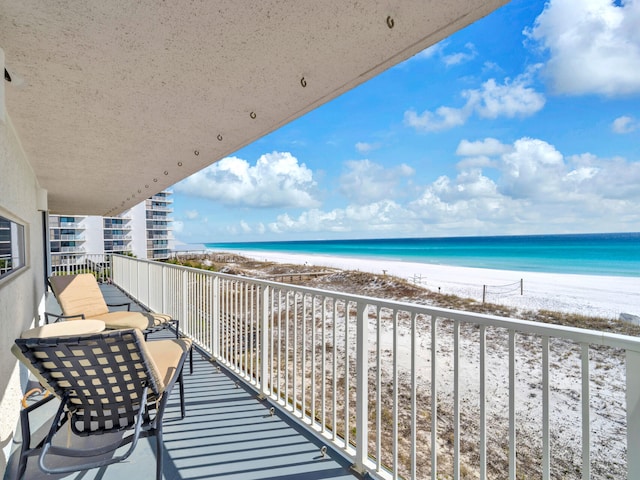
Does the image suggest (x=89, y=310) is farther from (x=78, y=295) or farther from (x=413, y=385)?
(x=413, y=385)

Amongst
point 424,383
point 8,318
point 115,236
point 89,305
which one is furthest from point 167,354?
point 115,236

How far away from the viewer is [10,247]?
316 cm

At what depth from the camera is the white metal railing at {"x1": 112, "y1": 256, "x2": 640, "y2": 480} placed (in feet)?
4.51

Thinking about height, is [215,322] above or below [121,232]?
below

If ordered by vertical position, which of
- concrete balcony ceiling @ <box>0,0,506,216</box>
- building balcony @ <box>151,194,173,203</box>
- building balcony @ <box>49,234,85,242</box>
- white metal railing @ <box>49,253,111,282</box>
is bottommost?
white metal railing @ <box>49,253,111,282</box>

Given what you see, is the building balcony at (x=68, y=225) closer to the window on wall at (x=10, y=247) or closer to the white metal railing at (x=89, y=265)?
the white metal railing at (x=89, y=265)

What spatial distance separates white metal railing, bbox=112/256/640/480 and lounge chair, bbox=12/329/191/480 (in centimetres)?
98

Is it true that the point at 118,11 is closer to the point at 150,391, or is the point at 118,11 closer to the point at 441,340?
the point at 150,391

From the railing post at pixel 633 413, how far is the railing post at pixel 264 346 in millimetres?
2367

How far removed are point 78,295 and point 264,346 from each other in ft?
9.80

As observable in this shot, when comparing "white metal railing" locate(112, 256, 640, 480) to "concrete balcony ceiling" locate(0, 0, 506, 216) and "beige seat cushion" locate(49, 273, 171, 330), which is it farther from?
"concrete balcony ceiling" locate(0, 0, 506, 216)

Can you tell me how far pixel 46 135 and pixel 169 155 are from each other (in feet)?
3.66

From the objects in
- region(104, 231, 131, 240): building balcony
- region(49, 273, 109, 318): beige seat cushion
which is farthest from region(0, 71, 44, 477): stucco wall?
region(104, 231, 131, 240): building balcony

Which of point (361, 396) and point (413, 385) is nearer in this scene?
point (413, 385)
